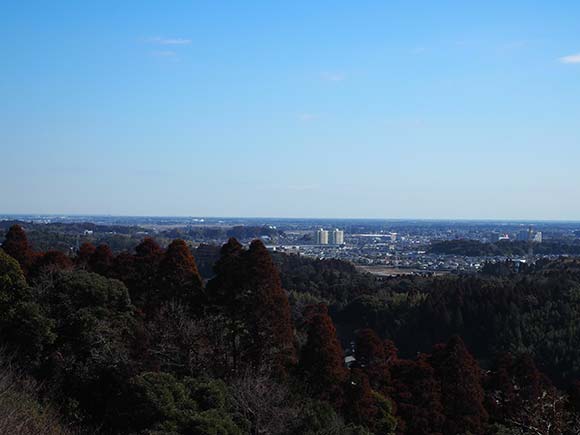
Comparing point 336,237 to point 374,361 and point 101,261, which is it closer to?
point 101,261

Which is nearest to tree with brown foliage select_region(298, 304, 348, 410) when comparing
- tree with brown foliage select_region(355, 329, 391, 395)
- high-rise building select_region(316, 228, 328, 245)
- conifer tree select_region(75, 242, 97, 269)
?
tree with brown foliage select_region(355, 329, 391, 395)

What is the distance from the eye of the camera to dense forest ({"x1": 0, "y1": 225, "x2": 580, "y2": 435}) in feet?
40.1

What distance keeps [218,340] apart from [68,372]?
317cm

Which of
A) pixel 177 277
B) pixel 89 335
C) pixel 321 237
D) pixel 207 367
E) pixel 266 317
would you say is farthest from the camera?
pixel 321 237

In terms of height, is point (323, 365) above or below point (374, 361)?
above

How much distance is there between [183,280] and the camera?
714 inches

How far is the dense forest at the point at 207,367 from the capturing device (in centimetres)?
1221

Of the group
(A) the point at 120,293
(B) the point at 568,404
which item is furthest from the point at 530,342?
(A) the point at 120,293

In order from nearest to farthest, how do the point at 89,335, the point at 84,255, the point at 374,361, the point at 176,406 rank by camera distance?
the point at 176,406
the point at 89,335
the point at 374,361
the point at 84,255

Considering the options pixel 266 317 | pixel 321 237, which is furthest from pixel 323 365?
pixel 321 237

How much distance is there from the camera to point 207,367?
49.6ft

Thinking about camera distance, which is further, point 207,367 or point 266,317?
point 266,317

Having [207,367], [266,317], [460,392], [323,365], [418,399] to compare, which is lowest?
[418,399]

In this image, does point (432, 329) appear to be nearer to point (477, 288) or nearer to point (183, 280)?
point (477, 288)
